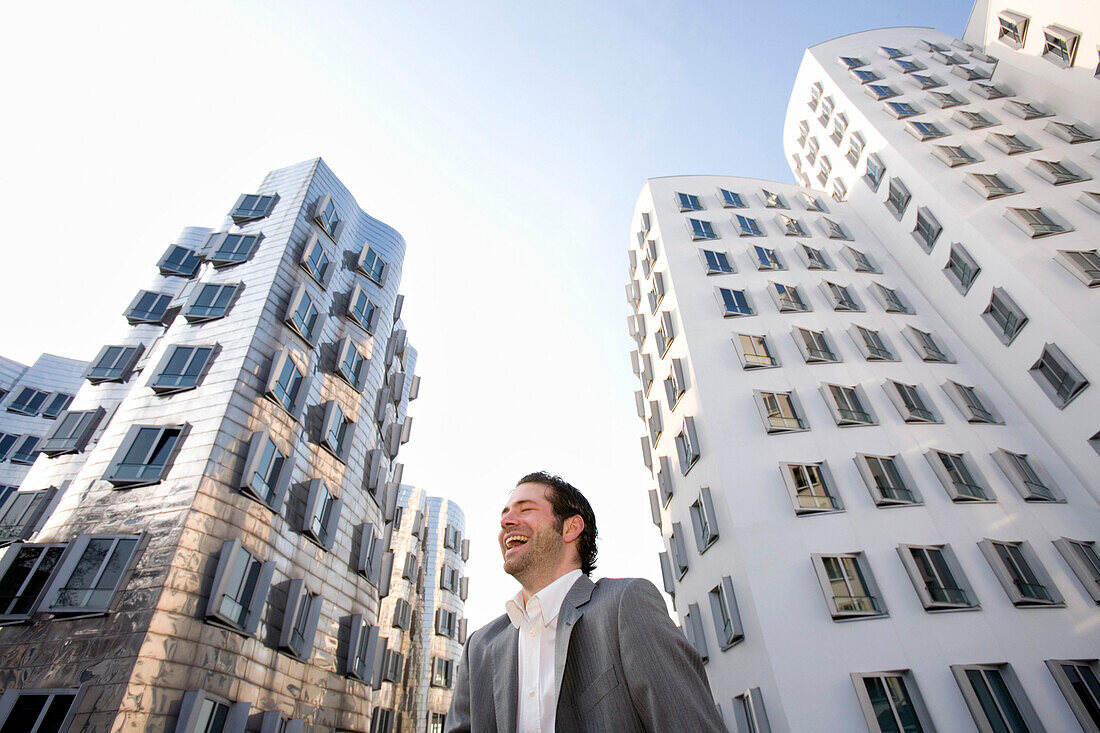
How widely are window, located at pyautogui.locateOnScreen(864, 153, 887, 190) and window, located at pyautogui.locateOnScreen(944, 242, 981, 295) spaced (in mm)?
7932

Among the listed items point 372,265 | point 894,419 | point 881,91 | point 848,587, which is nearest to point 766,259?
point 894,419

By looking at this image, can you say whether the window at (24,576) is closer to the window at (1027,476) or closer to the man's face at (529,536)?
the man's face at (529,536)

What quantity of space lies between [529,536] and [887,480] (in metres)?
19.8

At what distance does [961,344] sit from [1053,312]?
5.64 m

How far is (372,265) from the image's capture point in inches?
1195

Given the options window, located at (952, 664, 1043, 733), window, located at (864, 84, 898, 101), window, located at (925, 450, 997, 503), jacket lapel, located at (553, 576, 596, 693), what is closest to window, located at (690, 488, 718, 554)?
window, located at (952, 664, 1043, 733)

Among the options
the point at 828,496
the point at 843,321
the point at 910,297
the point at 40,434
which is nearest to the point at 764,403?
the point at 828,496

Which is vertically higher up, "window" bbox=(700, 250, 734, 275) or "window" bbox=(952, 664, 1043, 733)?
"window" bbox=(700, 250, 734, 275)

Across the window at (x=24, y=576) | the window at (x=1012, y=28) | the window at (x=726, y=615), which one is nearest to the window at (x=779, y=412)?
the window at (x=726, y=615)

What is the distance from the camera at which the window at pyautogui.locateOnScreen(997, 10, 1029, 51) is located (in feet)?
95.5

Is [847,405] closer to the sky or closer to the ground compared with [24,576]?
closer to the sky

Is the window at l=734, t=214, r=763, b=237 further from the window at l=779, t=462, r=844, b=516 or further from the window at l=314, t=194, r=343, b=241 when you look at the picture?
the window at l=314, t=194, r=343, b=241

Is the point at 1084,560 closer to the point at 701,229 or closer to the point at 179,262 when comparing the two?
the point at 701,229

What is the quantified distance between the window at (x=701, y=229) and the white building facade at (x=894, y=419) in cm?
19
